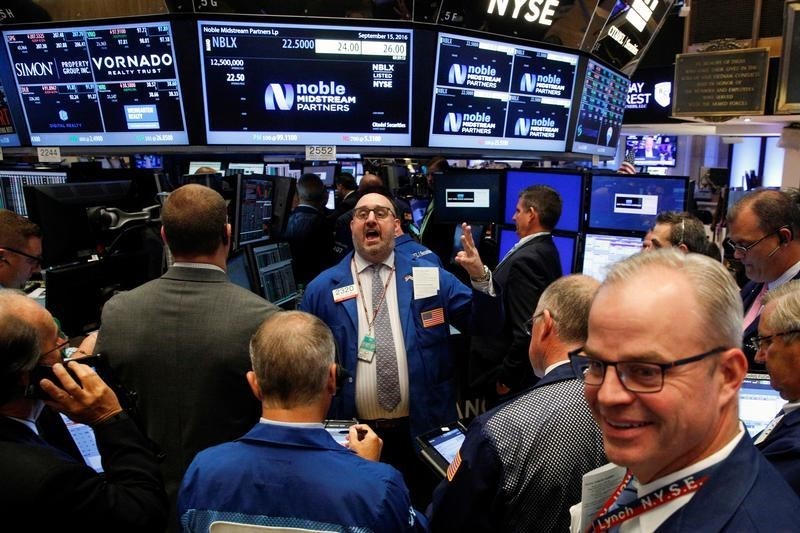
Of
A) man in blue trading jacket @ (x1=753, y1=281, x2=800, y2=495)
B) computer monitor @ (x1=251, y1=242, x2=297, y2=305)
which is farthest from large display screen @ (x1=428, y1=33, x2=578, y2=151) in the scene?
man in blue trading jacket @ (x1=753, y1=281, x2=800, y2=495)

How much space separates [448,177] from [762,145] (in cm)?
1335

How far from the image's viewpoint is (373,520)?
4.40 feet

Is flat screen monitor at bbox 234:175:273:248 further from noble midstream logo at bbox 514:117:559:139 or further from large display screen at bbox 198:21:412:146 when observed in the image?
noble midstream logo at bbox 514:117:559:139

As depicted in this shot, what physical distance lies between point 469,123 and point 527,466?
241cm

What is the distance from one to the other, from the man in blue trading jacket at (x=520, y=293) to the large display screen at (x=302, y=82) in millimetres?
1066

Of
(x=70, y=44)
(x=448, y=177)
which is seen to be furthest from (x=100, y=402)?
(x=448, y=177)

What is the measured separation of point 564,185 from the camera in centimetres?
468

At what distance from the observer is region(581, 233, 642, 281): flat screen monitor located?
14.5ft

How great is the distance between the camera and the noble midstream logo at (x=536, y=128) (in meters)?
3.76

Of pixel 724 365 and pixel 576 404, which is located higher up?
pixel 724 365

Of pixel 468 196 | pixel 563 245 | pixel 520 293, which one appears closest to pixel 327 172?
pixel 468 196

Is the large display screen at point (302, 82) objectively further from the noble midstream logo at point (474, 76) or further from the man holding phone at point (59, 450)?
the man holding phone at point (59, 450)

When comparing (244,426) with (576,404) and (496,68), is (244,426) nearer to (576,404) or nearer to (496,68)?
(576,404)

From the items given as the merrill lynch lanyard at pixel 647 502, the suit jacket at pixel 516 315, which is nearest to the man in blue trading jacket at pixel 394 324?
the suit jacket at pixel 516 315
